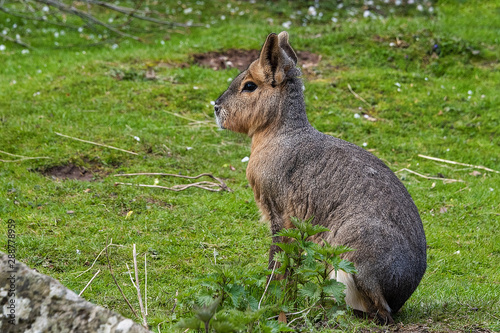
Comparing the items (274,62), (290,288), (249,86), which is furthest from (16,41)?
(290,288)

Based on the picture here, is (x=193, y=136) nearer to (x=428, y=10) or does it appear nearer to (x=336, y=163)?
(x=336, y=163)

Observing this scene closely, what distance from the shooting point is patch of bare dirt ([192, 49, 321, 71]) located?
956cm

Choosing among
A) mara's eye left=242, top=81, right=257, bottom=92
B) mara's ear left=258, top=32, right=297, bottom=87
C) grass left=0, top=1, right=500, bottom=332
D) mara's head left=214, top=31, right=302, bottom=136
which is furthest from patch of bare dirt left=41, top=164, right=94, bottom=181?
mara's ear left=258, top=32, right=297, bottom=87

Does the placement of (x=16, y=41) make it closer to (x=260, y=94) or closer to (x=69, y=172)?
(x=69, y=172)

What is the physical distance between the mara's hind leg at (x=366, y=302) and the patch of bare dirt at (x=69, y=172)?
3.60 meters

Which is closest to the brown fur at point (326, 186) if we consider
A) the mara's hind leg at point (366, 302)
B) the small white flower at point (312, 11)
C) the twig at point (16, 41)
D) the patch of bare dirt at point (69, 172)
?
the mara's hind leg at point (366, 302)

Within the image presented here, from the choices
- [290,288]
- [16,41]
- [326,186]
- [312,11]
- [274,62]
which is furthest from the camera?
[312,11]

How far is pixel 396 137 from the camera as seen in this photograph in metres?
7.66

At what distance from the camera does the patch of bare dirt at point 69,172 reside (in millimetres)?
6223

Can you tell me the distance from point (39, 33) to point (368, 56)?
653 cm

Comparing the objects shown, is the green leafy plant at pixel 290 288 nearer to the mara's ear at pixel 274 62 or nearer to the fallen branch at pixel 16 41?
the mara's ear at pixel 274 62

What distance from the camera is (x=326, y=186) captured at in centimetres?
392

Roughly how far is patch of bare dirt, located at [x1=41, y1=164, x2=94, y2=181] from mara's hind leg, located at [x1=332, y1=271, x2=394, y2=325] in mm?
3603

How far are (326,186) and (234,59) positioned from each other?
6234mm
